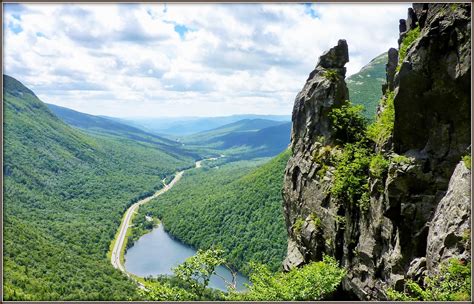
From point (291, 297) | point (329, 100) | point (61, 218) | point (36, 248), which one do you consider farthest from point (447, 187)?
point (61, 218)

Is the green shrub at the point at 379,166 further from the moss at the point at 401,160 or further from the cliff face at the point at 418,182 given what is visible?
the moss at the point at 401,160

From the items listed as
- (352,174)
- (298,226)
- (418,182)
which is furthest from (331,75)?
(418,182)

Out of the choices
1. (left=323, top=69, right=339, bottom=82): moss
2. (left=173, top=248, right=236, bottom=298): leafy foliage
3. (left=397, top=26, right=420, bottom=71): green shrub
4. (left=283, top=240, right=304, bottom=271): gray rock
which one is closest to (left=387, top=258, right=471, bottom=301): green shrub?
(left=173, top=248, right=236, bottom=298): leafy foliage

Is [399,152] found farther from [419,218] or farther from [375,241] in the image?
[375,241]

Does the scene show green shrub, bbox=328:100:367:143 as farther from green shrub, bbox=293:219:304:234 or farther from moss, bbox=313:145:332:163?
green shrub, bbox=293:219:304:234

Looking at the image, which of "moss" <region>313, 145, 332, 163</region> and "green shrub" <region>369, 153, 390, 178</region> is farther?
"moss" <region>313, 145, 332, 163</region>
